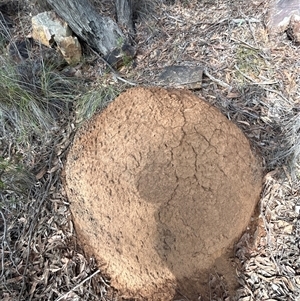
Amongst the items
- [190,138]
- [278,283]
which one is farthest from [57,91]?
[278,283]

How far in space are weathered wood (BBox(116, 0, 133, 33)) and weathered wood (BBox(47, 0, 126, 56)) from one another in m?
0.14

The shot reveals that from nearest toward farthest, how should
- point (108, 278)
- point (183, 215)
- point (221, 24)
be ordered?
point (183, 215) → point (108, 278) → point (221, 24)

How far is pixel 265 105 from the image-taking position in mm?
2371

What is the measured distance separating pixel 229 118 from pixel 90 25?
1.59 metres

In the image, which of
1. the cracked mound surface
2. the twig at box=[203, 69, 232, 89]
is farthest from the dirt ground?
the cracked mound surface

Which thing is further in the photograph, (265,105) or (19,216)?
(265,105)

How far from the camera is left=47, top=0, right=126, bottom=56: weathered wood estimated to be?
9.78 ft

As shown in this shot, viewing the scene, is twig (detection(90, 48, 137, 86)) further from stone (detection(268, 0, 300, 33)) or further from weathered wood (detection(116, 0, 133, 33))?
stone (detection(268, 0, 300, 33))

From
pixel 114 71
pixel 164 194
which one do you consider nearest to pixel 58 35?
pixel 114 71

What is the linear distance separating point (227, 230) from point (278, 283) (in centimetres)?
34

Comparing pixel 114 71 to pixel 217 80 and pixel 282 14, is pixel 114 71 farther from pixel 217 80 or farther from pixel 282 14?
pixel 282 14

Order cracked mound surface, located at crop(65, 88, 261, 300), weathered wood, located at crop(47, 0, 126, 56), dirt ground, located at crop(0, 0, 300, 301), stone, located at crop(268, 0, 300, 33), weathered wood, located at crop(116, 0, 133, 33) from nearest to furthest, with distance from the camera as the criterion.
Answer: cracked mound surface, located at crop(65, 88, 261, 300) → dirt ground, located at crop(0, 0, 300, 301) → stone, located at crop(268, 0, 300, 33) → weathered wood, located at crop(47, 0, 126, 56) → weathered wood, located at crop(116, 0, 133, 33)

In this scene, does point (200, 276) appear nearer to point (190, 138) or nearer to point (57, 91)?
point (190, 138)

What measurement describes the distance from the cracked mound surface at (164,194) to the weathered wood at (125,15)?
179 cm
